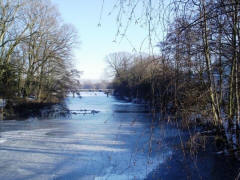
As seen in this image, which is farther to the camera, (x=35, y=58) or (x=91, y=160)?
(x=35, y=58)

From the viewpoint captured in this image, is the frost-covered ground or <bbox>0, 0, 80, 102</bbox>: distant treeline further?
<bbox>0, 0, 80, 102</bbox>: distant treeline

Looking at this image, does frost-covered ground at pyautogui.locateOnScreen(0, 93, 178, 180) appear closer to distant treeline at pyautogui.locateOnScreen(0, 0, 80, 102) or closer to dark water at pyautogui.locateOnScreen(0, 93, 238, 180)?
dark water at pyautogui.locateOnScreen(0, 93, 238, 180)

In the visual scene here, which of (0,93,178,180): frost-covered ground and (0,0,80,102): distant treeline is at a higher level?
(0,0,80,102): distant treeline

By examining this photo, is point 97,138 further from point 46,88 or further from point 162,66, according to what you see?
point 46,88

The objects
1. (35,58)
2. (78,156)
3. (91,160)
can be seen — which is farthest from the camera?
(35,58)

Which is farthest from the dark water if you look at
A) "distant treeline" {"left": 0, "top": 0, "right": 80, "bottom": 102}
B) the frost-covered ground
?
"distant treeline" {"left": 0, "top": 0, "right": 80, "bottom": 102}

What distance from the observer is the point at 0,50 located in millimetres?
13367

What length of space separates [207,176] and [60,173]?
279 centimetres

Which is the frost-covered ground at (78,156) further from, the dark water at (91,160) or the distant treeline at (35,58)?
the distant treeline at (35,58)

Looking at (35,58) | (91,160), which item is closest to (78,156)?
(91,160)

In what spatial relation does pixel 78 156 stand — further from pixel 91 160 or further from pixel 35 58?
pixel 35 58

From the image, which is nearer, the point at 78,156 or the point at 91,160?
the point at 91,160

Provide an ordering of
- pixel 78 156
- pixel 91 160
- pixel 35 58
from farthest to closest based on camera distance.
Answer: pixel 35 58, pixel 78 156, pixel 91 160

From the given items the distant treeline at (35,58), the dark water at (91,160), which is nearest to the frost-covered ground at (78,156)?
the dark water at (91,160)
